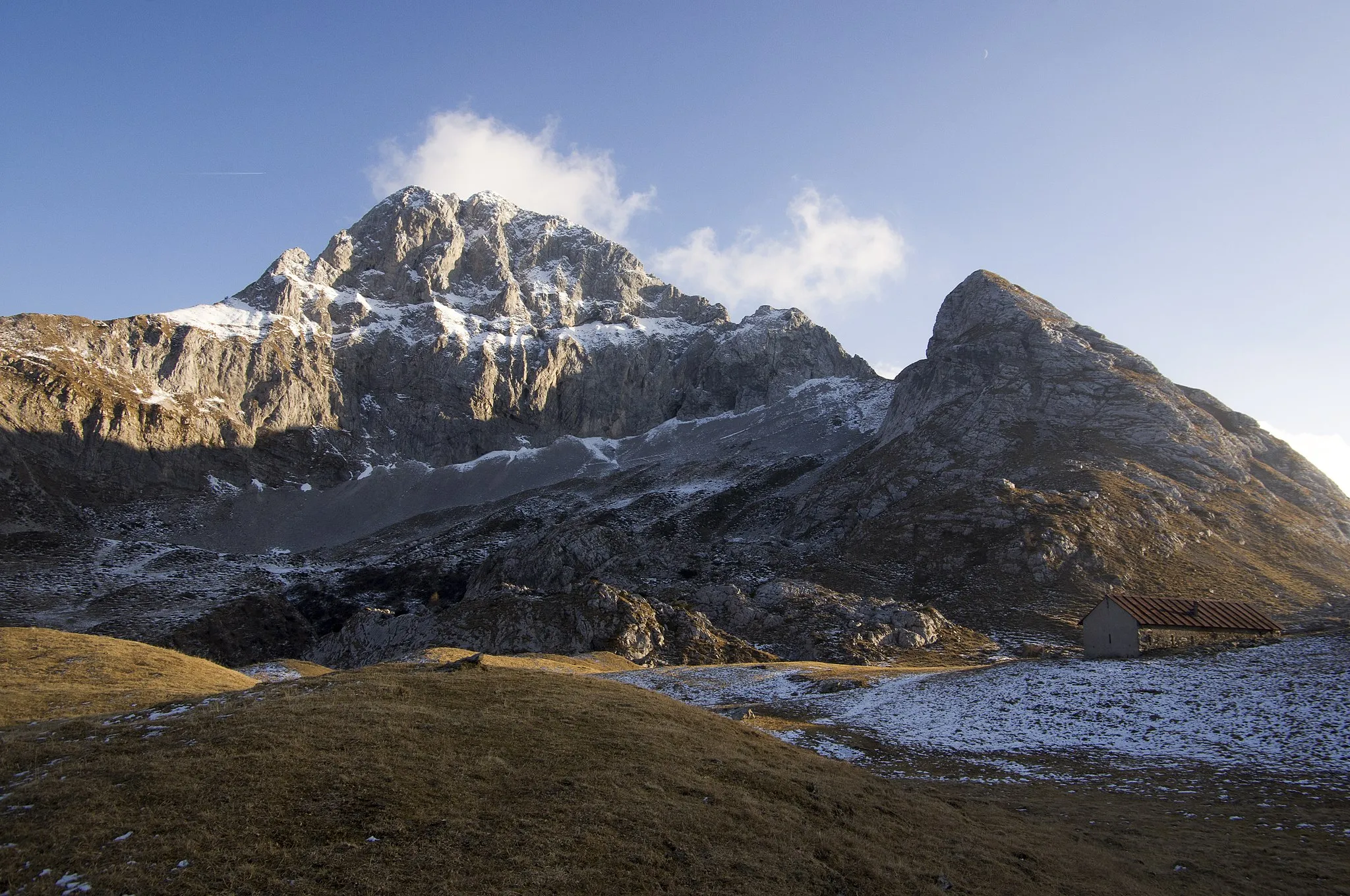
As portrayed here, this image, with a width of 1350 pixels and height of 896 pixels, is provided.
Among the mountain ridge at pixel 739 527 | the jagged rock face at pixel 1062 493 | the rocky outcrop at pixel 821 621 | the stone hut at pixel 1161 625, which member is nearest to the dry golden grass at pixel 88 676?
the mountain ridge at pixel 739 527

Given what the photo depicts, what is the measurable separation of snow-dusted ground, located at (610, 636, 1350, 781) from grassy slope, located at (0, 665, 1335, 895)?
8.69 m

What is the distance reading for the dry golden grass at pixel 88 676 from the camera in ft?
84.0

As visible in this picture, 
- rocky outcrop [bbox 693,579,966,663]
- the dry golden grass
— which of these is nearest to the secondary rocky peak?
rocky outcrop [bbox 693,579,966,663]

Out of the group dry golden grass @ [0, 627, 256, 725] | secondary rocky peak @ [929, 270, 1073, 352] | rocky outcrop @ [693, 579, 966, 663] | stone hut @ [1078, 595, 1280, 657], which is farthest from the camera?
secondary rocky peak @ [929, 270, 1073, 352]

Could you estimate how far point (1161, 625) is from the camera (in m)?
51.6

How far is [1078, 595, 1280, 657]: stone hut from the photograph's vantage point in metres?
50.1

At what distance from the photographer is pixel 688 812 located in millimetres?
18031

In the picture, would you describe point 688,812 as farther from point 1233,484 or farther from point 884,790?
point 1233,484

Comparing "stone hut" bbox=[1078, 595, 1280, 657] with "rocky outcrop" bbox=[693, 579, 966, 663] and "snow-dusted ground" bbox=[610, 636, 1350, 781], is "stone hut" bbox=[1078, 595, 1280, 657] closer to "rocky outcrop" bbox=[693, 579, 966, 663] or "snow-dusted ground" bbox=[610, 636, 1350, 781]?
"snow-dusted ground" bbox=[610, 636, 1350, 781]

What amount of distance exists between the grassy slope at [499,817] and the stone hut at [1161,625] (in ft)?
95.6

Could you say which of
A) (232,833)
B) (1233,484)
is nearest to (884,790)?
(232,833)

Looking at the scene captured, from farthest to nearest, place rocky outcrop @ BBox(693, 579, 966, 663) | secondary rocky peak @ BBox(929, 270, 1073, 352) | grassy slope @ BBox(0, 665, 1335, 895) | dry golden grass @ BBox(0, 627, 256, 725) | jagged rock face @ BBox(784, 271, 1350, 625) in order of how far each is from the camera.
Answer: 1. secondary rocky peak @ BBox(929, 270, 1073, 352)
2. jagged rock face @ BBox(784, 271, 1350, 625)
3. rocky outcrop @ BBox(693, 579, 966, 663)
4. dry golden grass @ BBox(0, 627, 256, 725)
5. grassy slope @ BBox(0, 665, 1335, 895)

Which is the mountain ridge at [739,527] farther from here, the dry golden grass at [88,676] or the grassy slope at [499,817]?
the grassy slope at [499,817]

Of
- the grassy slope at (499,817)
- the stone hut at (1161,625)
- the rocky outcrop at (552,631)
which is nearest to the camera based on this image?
the grassy slope at (499,817)
